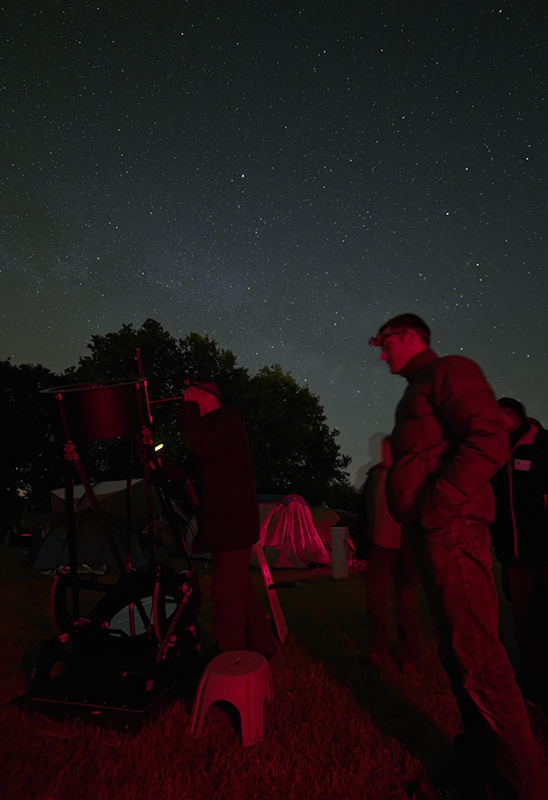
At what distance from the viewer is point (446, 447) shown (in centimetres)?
207

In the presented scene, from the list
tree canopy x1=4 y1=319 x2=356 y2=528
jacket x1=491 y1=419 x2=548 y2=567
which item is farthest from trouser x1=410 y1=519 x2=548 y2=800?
tree canopy x1=4 y1=319 x2=356 y2=528

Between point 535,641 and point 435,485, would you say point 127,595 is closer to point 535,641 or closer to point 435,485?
point 435,485

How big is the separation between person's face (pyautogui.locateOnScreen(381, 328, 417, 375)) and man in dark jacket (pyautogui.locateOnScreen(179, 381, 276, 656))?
1.30 meters

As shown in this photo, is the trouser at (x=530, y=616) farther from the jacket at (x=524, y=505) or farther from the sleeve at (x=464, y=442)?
the sleeve at (x=464, y=442)

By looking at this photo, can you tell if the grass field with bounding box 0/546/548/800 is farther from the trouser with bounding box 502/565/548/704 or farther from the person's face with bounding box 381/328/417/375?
the person's face with bounding box 381/328/417/375

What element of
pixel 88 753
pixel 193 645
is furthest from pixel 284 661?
pixel 88 753

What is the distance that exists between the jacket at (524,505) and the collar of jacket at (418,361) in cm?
129

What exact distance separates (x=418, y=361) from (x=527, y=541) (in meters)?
1.60

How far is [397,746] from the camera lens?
260 centimetres

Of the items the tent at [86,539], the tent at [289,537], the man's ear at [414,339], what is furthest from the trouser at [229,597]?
the tent at [289,537]

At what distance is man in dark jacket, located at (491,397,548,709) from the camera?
3100 mm

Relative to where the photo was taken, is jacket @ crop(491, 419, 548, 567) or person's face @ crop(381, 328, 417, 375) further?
jacket @ crop(491, 419, 548, 567)

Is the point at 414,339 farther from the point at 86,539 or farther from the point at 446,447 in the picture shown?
the point at 86,539

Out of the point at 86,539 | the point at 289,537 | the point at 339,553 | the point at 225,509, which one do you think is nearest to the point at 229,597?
the point at 225,509
